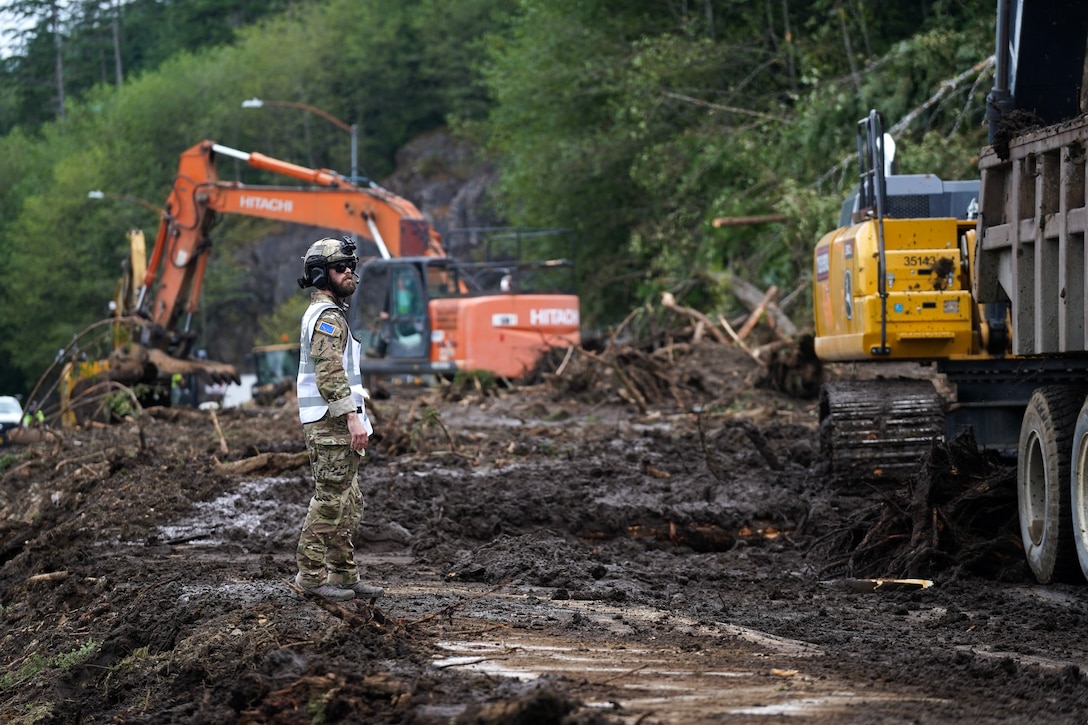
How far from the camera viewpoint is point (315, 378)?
302 inches

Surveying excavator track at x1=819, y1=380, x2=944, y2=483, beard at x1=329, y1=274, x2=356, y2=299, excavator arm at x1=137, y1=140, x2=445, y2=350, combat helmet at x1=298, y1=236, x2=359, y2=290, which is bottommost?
excavator track at x1=819, y1=380, x2=944, y2=483

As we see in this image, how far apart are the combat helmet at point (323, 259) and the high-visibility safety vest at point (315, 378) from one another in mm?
134

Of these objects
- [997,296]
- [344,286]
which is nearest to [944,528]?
[997,296]

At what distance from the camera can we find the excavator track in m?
11.1

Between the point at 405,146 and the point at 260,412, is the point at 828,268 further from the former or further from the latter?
the point at 405,146

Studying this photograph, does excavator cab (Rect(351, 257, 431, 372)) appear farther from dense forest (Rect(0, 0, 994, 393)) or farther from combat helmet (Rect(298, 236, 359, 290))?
combat helmet (Rect(298, 236, 359, 290))

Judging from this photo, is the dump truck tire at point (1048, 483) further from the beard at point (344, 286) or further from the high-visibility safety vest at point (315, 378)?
the beard at point (344, 286)

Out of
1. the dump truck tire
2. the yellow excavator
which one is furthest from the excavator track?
the dump truck tire

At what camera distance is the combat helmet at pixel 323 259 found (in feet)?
25.4

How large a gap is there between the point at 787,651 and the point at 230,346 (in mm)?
65261

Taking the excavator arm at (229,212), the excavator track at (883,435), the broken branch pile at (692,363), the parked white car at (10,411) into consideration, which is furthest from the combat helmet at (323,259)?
the parked white car at (10,411)

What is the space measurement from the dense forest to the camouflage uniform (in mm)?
13517

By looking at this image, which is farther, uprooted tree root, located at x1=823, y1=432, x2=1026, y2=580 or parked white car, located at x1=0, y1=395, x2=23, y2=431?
parked white car, located at x1=0, y1=395, x2=23, y2=431

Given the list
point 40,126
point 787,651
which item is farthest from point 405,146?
point 787,651
